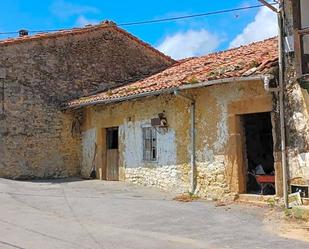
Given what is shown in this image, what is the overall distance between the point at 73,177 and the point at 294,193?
10320 mm

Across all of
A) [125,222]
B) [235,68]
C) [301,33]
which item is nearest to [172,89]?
[235,68]

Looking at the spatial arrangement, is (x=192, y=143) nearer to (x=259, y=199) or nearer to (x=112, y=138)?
(x=259, y=199)

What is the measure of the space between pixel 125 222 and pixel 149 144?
572 cm

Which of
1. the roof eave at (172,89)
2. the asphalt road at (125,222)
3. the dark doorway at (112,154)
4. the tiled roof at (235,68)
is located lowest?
the asphalt road at (125,222)

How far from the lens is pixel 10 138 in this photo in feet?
56.0

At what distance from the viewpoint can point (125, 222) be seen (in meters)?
9.47

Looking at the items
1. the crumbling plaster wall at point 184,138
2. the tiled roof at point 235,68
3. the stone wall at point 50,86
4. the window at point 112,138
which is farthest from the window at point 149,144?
the stone wall at point 50,86

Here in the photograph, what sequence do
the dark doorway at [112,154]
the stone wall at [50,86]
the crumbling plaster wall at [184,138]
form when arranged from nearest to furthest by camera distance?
the crumbling plaster wall at [184,138]
the dark doorway at [112,154]
the stone wall at [50,86]

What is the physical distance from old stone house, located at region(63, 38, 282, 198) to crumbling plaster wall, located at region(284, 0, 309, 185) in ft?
1.21

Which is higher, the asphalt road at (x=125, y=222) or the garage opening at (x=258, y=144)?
the garage opening at (x=258, y=144)

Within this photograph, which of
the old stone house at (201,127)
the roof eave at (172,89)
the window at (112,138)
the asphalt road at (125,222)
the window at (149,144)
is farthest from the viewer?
the window at (112,138)

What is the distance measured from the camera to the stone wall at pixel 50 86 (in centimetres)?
1719

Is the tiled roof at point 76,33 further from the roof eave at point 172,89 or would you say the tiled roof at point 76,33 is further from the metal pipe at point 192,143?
the metal pipe at point 192,143

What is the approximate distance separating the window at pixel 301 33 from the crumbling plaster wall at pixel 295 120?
141mm
